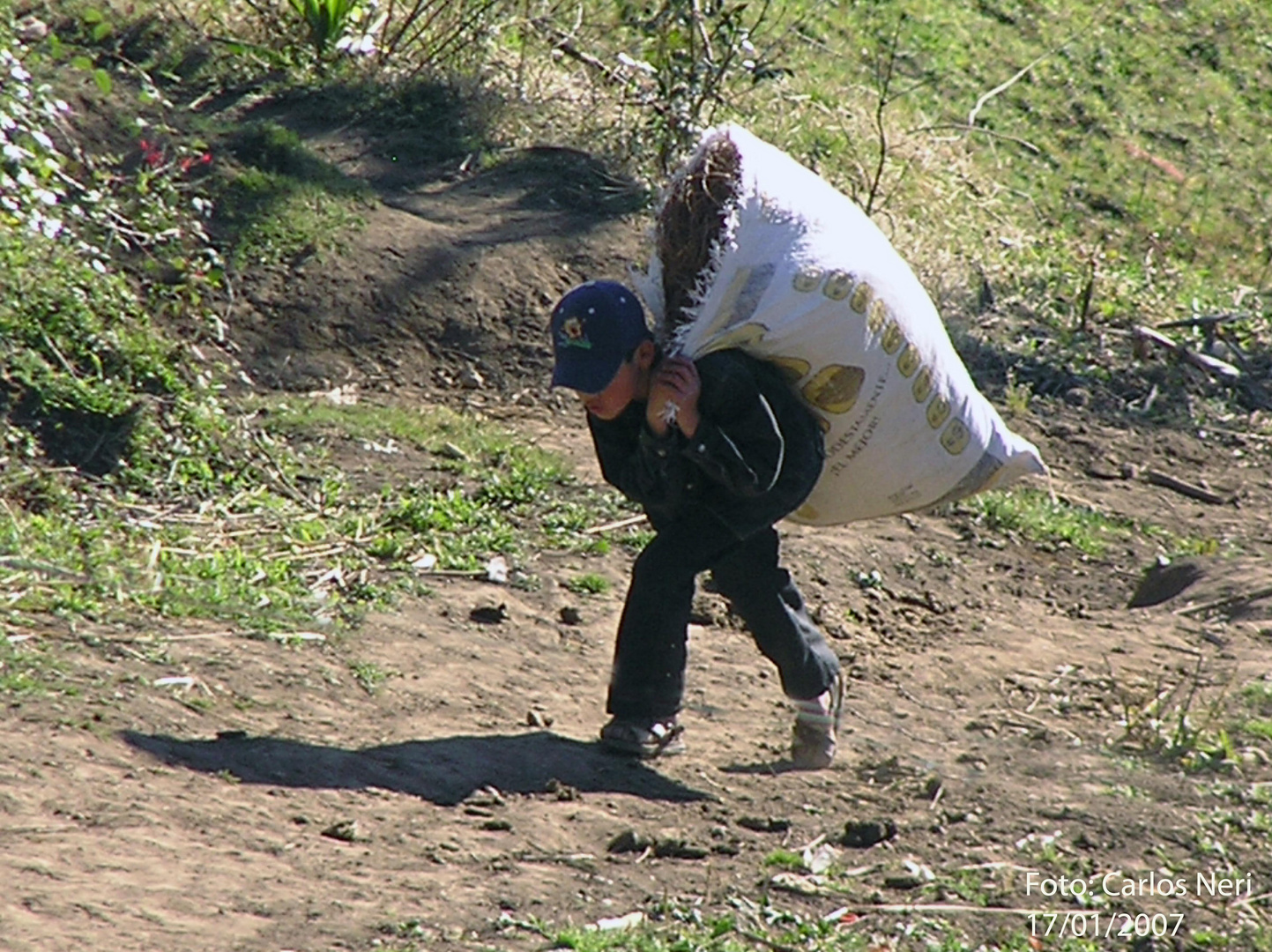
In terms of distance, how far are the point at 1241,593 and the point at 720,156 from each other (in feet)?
10.3

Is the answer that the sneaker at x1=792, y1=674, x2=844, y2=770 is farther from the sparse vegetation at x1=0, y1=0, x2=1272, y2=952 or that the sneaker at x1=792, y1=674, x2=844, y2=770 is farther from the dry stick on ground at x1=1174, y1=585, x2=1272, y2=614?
the dry stick on ground at x1=1174, y1=585, x2=1272, y2=614

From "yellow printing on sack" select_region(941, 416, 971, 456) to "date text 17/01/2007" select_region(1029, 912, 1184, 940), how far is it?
1.55 metres

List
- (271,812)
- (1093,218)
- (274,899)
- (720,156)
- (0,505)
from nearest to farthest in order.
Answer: (274,899) → (271,812) → (720,156) → (0,505) → (1093,218)

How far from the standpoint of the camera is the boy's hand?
4.38 metres

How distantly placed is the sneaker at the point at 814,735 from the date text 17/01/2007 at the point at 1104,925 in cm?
116

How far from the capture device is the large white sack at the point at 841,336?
Result: 4.59 meters

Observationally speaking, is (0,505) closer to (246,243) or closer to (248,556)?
(248,556)

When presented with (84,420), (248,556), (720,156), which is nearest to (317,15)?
(84,420)

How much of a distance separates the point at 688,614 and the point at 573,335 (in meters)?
0.86

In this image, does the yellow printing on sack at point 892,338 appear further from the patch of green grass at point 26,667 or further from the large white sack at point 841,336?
the patch of green grass at point 26,667

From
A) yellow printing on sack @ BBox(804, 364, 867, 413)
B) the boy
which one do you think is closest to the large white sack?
yellow printing on sack @ BBox(804, 364, 867, 413)

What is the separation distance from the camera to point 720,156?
4703 mm

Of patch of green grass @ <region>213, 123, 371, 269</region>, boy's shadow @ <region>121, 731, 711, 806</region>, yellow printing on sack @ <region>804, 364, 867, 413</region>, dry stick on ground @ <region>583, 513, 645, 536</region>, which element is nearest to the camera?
boy's shadow @ <region>121, 731, 711, 806</region>

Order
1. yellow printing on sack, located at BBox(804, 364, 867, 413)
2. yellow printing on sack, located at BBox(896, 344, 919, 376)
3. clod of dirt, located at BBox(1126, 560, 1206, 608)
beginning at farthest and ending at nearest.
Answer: clod of dirt, located at BBox(1126, 560, 1206, 608) → yellow printing on sack, located at BBox(896, 344, 919, 376) → yellow printing on sack, located at BBox(804, 364, 867, 413)
